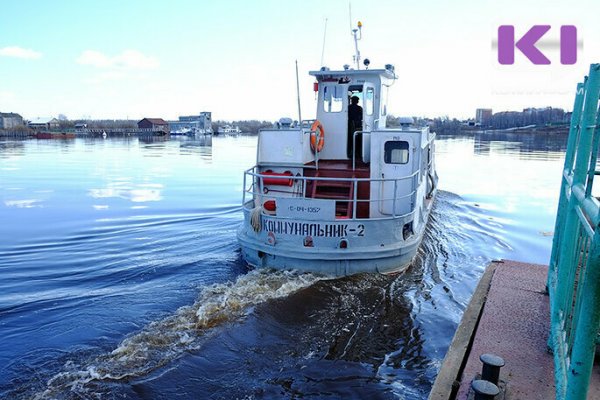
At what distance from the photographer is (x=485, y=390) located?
291cm

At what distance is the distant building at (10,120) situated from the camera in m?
136

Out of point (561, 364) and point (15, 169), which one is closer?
point (561, 364)

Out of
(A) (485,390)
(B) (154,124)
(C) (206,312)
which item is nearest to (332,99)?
(C) (206,312)

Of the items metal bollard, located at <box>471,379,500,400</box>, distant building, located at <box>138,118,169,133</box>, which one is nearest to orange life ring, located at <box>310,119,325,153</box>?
metal bollard, located at <box>471,379,500,400</box>

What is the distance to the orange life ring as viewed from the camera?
1024 cm

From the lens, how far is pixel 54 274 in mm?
8898

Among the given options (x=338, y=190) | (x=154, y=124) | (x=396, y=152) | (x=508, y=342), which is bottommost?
(x=508, y=342)

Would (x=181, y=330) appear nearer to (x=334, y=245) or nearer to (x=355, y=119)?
(x=334, y=245)

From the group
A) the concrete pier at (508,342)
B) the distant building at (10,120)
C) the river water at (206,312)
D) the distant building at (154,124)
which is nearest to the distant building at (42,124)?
the distant building at (10,120)

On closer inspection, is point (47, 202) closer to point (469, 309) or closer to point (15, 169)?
point (15, 169)

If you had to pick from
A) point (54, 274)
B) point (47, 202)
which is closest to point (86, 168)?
point (47, 202)

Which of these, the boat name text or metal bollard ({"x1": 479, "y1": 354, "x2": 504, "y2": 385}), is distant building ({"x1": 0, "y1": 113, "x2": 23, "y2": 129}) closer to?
the boat name text

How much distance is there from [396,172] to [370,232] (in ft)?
6.09

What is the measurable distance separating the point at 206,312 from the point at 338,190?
4.44 meters
